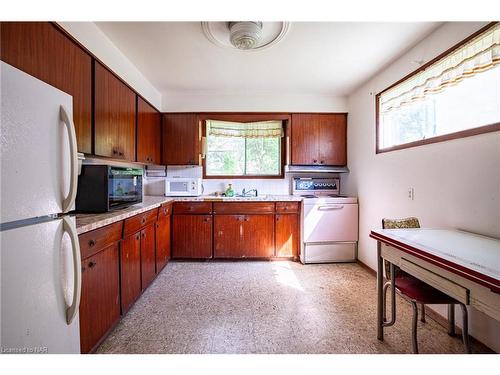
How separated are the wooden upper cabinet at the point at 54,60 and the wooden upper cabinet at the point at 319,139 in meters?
2.63

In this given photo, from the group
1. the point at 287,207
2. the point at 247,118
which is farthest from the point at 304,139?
the point at 287,207

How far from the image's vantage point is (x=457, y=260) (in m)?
1.13

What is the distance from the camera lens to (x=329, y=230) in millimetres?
3250

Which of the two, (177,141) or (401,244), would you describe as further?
(177,141)

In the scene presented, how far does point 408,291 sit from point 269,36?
2.27 metres

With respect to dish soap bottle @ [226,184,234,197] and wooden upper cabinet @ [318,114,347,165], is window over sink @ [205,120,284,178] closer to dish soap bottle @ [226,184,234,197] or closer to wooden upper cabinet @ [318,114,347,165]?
dish soap bottle @ [226,184,234,197]

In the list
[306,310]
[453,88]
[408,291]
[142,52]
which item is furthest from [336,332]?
[142,52]

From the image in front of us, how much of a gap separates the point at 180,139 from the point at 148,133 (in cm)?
56

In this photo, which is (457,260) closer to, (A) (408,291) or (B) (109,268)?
(A) (408,291)

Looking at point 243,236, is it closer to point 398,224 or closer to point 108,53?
point 398,224

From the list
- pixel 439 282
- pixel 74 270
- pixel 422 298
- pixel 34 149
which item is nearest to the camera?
pixel 34 149

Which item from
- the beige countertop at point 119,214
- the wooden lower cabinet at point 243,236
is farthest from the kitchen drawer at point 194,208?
the wooden lower cabinet at point 243,236

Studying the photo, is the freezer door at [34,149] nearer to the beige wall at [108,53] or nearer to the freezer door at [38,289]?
the freezer door at [38,289]

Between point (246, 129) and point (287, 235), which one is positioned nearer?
point (287, 235)
